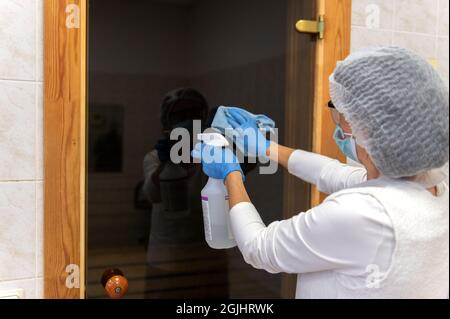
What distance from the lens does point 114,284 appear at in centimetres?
122

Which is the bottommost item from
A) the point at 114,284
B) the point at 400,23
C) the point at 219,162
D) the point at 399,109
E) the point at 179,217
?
the point at 114,284

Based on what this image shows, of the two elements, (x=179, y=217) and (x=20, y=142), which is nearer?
(x=20, y=142)

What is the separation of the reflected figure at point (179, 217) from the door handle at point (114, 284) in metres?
0.09

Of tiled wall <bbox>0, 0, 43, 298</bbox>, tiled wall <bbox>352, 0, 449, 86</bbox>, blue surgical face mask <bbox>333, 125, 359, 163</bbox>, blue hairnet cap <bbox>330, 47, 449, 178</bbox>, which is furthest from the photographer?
tiled wall <bbox>352, 0, 449, 86</bbox>

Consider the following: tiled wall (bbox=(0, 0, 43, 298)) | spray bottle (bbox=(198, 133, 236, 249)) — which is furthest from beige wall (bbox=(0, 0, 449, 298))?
spray bottle (bbox=(198, 133, 236, 249))

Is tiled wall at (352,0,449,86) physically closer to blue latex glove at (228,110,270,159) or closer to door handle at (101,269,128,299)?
blue latex glove at (228,110,270,159)

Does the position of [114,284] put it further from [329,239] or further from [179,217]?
[329,239]

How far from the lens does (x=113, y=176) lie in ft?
4.00

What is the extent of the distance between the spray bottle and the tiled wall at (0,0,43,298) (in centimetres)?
43

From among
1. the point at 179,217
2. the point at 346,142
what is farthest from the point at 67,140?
the point at 346,142

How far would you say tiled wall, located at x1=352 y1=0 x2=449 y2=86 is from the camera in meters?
1.27

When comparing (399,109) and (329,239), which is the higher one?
(399,109)

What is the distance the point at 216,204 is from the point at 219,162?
115 mm
